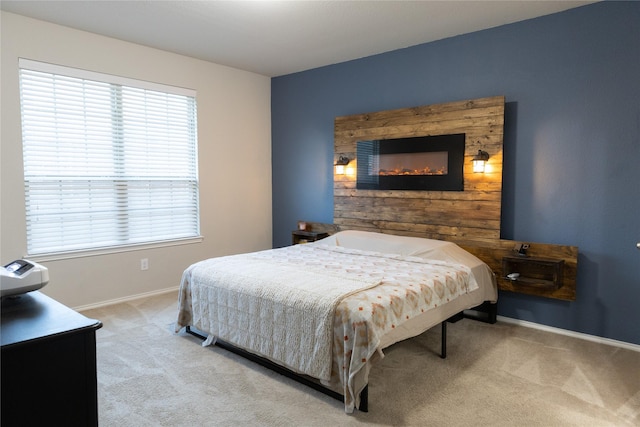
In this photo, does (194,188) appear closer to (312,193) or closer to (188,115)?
(188,115)

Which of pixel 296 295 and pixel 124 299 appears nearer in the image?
pixel 296 295

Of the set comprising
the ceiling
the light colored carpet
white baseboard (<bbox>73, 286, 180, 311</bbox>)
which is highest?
the ceiling

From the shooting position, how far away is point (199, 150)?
4797 mm

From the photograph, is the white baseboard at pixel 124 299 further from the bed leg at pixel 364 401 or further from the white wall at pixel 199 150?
the bed leg at pixel 364 401

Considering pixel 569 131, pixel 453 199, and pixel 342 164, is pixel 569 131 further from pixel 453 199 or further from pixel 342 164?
pixel 342 164

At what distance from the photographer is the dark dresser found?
47.8 inches

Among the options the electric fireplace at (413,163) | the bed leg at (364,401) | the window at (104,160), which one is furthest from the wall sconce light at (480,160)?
the window at (104,160)

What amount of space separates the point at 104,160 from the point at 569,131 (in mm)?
4157

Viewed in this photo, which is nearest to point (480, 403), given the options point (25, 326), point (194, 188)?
point (25, 326)

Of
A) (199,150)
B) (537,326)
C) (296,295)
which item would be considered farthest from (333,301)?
(199,150)

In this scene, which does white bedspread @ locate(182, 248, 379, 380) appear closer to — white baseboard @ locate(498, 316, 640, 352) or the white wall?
the white wall

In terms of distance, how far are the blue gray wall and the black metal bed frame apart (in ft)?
0.51

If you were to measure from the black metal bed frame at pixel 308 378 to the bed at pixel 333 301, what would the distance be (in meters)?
0.03

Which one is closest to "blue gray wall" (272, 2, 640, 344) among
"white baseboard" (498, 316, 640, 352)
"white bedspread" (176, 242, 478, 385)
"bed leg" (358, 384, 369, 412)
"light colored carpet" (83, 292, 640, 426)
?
"white baseboard" (498, 316, 640, 352)
